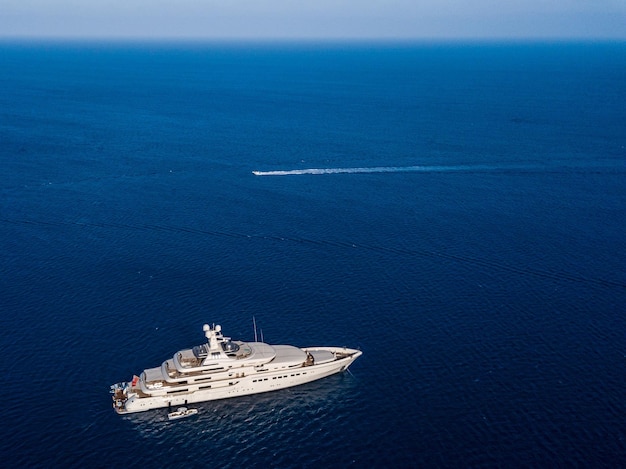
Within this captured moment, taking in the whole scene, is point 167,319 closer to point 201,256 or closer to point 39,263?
point 201,256

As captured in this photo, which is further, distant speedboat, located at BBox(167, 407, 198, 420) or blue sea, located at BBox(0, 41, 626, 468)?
distant speedboat, located at BBox(167, 407, 198, 420)

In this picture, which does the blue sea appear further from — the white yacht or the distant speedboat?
the white yacht

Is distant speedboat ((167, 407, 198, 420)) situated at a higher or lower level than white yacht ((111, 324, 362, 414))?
lower

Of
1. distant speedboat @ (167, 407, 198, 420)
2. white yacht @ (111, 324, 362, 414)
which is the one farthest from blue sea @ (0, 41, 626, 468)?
white yacht @ (111, 324, 362, 414)

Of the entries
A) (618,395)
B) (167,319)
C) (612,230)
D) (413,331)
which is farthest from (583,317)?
(167,319)

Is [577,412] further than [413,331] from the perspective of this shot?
No

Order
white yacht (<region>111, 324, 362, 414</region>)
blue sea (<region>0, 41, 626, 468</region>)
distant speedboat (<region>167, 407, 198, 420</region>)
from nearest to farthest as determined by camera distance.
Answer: blue sea (<region>0, 41, 626, 468</region>)
distant speedboat (<region>167, 407, 198, 420</region>)
white yacht (<region>111, 324, 362, 414</region>)
